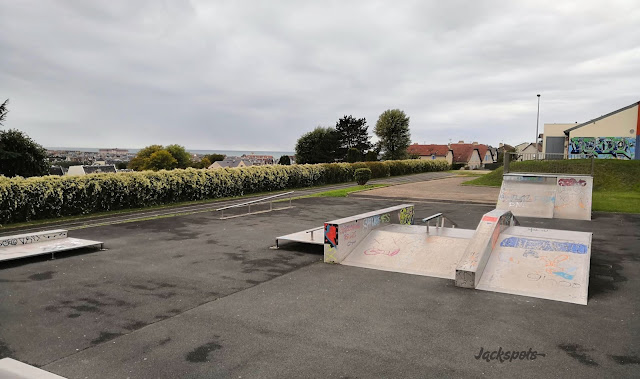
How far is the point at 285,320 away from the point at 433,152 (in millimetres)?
99631

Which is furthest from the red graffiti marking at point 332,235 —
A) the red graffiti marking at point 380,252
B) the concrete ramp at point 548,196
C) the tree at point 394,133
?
the tree at point 394,133

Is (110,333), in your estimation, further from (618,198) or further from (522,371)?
(618,198)

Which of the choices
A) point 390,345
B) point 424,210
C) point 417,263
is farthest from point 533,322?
point 424,210

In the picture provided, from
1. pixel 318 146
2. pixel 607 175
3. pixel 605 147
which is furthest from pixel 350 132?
pixel 607 175

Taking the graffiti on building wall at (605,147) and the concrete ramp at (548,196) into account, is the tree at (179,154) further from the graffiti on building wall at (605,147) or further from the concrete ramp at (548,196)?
the concrete ramp at (548,196)

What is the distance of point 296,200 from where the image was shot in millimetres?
21844

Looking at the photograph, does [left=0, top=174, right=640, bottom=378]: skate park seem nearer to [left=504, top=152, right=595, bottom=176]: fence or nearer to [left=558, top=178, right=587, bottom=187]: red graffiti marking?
[left=558, top=178, right=587, bottom=187]: red graffiti marking

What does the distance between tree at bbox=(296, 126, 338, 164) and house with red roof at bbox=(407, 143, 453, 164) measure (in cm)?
2536

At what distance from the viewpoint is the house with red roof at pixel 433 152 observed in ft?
320

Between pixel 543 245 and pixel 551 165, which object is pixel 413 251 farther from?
pixel 551 165

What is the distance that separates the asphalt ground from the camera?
4.48 metres

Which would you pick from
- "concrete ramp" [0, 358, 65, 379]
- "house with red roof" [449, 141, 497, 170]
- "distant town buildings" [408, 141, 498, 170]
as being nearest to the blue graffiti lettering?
"concrete ramp" [0, 358, 65, 379]

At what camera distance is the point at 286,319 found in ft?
19.0

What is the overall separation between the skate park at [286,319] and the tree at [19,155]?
31199mm
